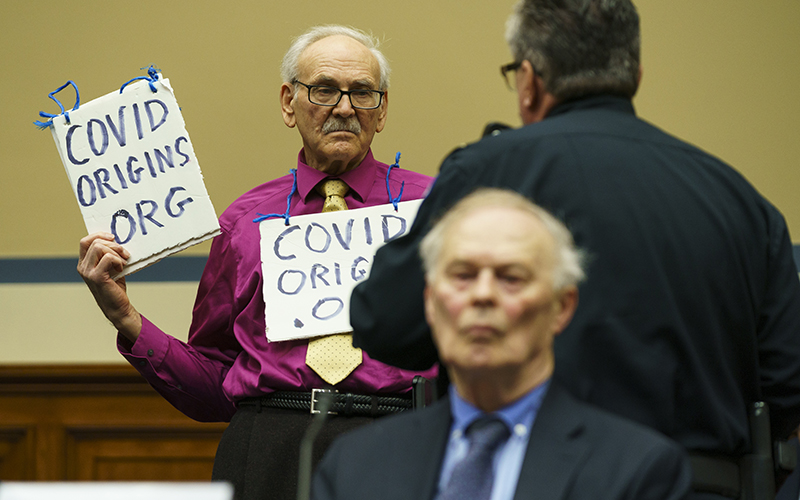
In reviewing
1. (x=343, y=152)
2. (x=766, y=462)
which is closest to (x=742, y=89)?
(x=343, y=152)

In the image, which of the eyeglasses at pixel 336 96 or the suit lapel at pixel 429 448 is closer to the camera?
the suit lapel at pixel 429 448

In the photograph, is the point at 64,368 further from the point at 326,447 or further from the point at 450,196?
the point at 450,196

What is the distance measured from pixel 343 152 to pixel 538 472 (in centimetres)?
A: 121

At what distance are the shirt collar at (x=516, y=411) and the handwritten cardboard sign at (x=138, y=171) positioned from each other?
103cm

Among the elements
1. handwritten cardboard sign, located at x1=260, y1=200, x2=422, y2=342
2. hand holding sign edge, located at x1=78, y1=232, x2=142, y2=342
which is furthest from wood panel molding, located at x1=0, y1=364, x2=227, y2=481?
handwritten cardboard sign, located at x1=260, y1=200, x2=422, y2=342

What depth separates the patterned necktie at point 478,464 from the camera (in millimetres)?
1184

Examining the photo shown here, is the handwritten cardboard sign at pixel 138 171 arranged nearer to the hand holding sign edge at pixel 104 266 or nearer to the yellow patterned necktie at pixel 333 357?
the hand holding sign edge at pixel 104 266

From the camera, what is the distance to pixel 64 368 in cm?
351

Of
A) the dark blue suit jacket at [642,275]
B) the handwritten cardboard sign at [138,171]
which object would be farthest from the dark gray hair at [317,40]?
the dark blue suit jacket at [642,275]

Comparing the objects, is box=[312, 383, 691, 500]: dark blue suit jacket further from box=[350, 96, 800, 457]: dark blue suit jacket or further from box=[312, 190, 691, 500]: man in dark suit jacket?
box=[350, 96, 800, 457]: dark blue suit jacket

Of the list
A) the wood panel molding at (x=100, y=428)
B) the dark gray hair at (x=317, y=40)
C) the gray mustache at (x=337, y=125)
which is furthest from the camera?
the wood panel molding at (x=100, y=428)

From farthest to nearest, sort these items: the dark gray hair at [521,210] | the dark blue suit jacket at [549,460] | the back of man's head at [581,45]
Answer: the back of man's head at [581,45] < the dark gray hair at [521,210] < the dark blue suit jacket at [549,460]

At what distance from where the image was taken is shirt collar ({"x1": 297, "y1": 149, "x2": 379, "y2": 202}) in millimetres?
2277

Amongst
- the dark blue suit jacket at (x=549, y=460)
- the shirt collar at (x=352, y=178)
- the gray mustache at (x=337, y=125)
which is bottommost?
the dark blue suit jacket at (x=549, y=460)
